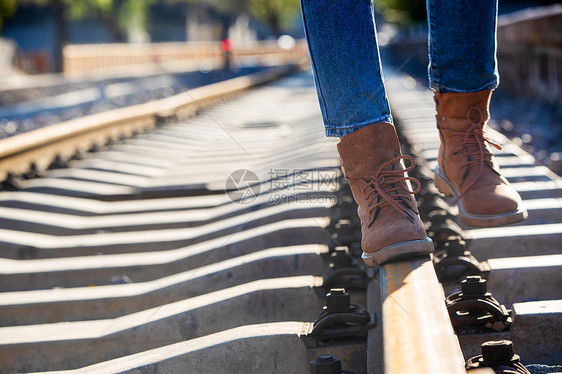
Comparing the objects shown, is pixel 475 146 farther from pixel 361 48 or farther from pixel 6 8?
pixel 6 8

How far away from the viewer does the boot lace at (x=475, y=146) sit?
90.6 inches

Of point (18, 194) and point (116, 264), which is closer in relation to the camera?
point (116, 264)

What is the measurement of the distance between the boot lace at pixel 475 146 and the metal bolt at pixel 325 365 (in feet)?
3.22

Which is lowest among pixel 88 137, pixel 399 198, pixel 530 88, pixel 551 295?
pixel 551 295

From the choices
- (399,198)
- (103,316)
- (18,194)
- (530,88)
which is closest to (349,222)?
(399,198)

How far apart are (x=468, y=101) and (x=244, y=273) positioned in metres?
0.97

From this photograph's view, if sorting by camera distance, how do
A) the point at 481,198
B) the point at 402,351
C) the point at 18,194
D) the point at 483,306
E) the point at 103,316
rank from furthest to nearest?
the point at 18,194
the point at 103,316
the point at 481,198
the point at 483,306
the point at 402,351

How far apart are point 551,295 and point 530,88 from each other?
20.5ft

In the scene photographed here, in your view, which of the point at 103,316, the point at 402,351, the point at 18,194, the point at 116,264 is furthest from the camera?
the point at 18,194

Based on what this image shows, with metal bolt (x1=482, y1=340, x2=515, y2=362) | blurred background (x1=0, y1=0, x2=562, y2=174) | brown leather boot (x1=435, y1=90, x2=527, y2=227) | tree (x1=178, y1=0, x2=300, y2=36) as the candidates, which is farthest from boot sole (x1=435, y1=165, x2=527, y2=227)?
tree (x1=178, y1=0, x2=300, y2=36)

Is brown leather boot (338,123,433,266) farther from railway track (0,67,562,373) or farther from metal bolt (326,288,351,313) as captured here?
metal bolt (326,288,351,313)

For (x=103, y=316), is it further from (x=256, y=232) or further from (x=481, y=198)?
(x=481, y=198)

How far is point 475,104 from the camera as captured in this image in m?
2.34

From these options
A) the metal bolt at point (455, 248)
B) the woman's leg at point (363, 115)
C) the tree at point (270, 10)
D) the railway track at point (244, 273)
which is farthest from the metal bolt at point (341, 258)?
the tree at point (270, 10)
